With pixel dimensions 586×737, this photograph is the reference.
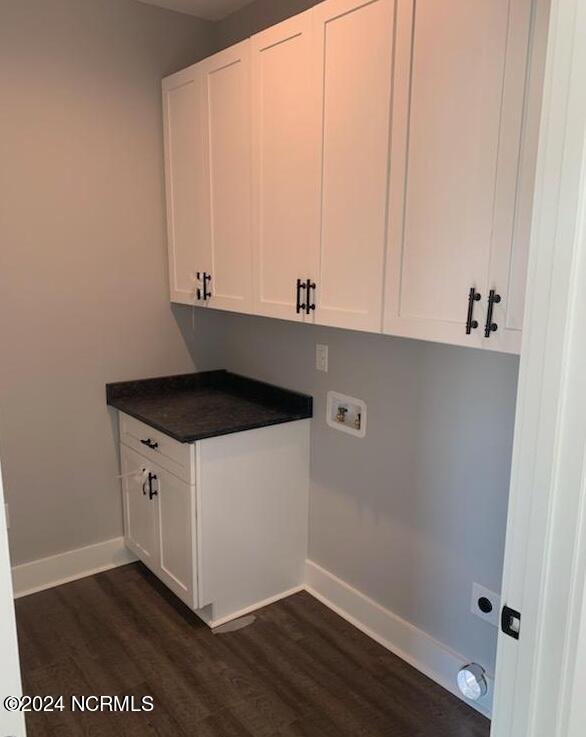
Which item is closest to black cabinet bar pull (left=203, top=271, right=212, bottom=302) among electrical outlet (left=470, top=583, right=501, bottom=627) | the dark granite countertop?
the dark granite countertop

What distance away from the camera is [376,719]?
1963 mm

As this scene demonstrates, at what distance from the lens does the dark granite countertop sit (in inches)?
93.6

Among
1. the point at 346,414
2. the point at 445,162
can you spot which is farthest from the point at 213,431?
the point at 445,162

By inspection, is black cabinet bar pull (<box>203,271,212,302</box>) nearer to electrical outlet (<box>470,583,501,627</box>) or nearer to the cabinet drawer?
the cabinet drawer

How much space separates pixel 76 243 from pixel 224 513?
1.38m

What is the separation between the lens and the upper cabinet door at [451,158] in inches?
53.9

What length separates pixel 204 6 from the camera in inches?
104

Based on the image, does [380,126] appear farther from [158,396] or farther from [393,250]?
[158,396]

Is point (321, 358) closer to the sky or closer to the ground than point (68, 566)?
closer to the sky

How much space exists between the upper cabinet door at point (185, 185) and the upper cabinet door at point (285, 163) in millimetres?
415

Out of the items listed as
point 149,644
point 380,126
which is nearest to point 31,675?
point 149,644

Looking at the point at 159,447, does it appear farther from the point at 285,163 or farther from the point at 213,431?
the point at 285,163

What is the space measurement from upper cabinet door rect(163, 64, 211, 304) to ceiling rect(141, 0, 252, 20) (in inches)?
13.1

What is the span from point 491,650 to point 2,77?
2.86 m
